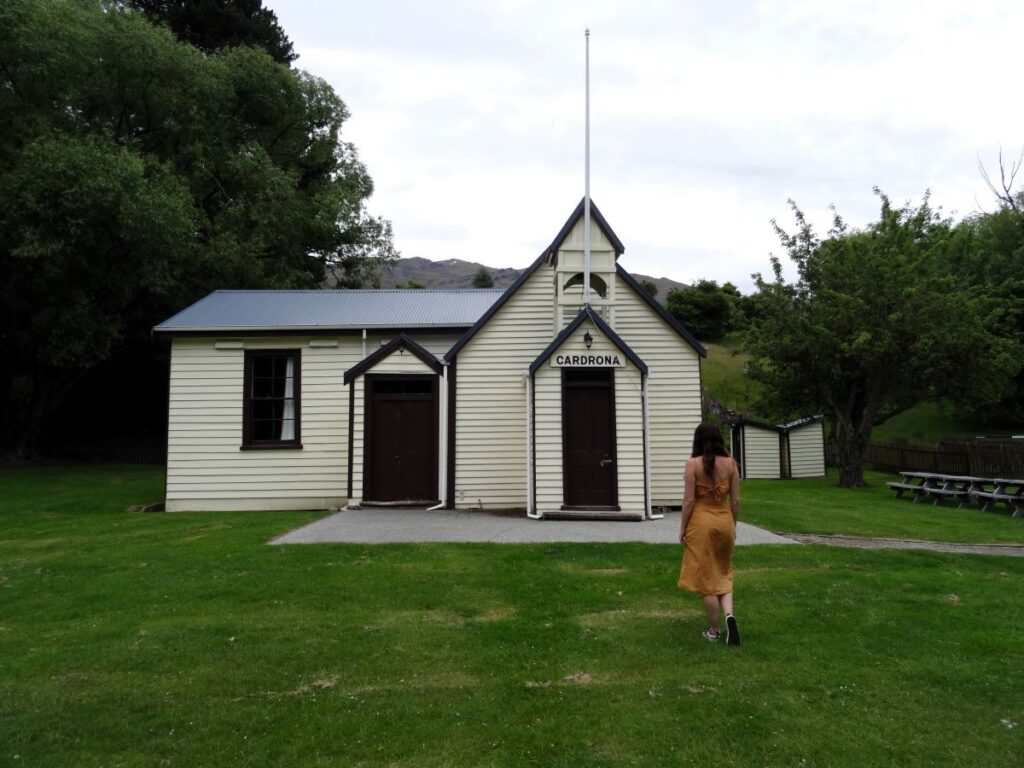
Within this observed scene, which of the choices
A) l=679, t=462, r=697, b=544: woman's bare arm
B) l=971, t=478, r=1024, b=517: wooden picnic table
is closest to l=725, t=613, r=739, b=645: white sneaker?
l=679, t=462, r=697, b=544: woman's bare arm

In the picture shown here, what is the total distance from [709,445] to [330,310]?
40.9ft

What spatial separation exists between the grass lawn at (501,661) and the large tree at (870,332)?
14230mm

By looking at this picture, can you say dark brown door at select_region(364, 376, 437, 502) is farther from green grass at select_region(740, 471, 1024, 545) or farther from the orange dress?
the orange dress

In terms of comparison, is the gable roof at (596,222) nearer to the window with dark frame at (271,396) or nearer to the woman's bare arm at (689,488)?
the window with dark frame at (271,396)

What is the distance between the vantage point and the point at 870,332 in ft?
73.4

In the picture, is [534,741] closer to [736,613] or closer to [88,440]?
[736,613]

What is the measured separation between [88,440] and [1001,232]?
51442 millimetres

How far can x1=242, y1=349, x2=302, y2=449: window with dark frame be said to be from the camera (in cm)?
1576

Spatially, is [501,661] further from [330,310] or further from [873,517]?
[330,310]

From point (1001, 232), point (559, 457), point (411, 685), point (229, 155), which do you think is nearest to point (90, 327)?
point (229, 155)

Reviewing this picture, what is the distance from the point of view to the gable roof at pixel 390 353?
578 inches

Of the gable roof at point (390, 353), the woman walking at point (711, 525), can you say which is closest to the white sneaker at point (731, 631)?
the woman walking at point (711, 525)

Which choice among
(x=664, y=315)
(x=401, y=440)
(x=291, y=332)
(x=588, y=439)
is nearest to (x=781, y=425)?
(x=664, y=315)

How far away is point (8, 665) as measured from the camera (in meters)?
5.60
